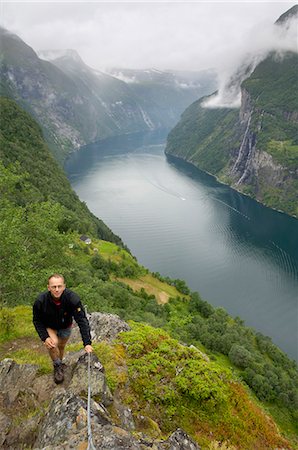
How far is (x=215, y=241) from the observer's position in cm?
11669

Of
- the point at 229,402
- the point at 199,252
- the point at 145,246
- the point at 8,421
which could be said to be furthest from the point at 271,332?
the point at 8,421

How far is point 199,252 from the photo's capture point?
348ft

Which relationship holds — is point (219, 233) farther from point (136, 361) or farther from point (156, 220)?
point (136, 361)

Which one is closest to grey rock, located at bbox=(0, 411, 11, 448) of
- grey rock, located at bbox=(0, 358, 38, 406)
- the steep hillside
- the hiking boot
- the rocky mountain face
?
the rocky mountain face

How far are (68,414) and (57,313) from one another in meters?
2.14

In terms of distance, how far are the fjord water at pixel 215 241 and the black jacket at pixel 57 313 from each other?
64946mm

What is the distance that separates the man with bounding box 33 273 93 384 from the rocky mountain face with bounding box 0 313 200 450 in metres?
0.61

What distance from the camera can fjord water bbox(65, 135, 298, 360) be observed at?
8081 centimetres

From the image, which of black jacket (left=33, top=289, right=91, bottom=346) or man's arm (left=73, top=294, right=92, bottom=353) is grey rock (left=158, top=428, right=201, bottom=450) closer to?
man's arm (left=73, top=294, right=92, bottom=353)

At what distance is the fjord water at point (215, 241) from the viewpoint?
80.8m

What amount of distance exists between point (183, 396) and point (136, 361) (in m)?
1.70

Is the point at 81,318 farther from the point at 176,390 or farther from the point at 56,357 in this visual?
the point at 176,390

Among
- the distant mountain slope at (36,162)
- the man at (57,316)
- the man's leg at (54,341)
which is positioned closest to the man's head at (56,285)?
the man at (57,316)

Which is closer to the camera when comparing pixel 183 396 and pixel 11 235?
pixel 183 396
